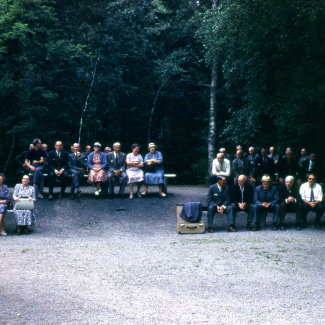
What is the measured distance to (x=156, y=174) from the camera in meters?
17.0

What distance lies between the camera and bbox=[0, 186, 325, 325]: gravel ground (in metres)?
6.14

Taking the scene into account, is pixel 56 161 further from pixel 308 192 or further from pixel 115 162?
pixel 308 192

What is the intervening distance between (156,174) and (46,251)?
288 inches

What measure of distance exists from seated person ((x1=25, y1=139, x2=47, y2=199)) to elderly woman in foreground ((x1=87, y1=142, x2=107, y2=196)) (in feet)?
4.63

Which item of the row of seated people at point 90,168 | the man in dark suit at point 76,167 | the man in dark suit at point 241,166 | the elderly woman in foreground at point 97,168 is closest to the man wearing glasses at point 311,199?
the man in dark suit at point 241,166

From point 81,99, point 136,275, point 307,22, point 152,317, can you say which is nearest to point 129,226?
point 136,275

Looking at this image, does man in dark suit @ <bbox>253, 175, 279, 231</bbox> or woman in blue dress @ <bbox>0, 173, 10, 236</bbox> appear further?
man in dark suit @ <bbox>253, 175, 279, 231</bbox>

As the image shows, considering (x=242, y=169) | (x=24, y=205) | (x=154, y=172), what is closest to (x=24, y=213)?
(x=24, y=205)

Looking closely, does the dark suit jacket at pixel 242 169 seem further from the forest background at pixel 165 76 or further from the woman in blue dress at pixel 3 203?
the woman in blue dress at pixel 3 203

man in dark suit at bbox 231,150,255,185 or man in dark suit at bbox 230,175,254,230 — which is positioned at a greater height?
man in dark suit at bbox 231,150,255,185

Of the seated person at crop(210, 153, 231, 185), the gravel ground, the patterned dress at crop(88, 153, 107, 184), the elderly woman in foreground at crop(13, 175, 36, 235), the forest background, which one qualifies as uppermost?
the forest background

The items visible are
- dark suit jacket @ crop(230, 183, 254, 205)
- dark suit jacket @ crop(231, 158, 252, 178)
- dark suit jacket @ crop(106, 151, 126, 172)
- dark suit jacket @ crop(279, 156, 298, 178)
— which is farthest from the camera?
dark suit jacket @ crop(231, 158, 252, 178)

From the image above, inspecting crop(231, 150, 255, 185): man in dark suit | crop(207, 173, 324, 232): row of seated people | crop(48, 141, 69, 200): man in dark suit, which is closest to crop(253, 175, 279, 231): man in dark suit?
crop(207, 173, 324, 232): row of seated people

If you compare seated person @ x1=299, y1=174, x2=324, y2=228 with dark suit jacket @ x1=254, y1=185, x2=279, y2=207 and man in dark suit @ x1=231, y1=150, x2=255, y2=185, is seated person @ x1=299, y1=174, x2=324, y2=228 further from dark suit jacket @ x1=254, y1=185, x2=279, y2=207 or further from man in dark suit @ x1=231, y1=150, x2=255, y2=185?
man in dark suit @ x1=231, y1=150, x2=255, y2=185
